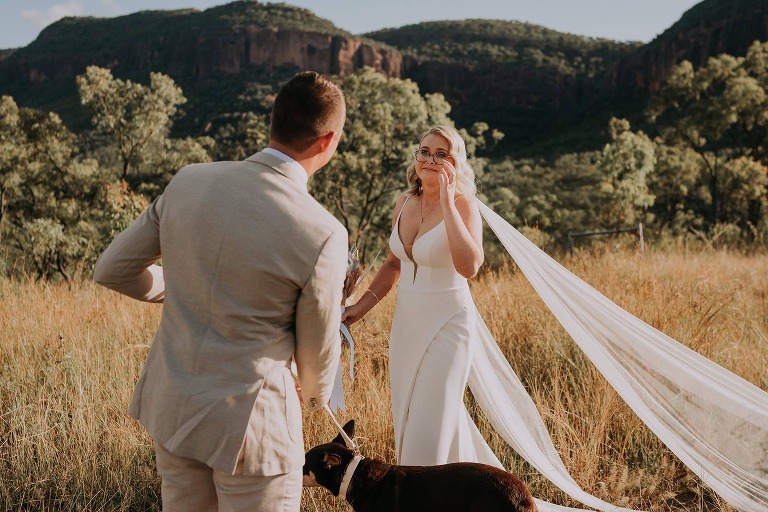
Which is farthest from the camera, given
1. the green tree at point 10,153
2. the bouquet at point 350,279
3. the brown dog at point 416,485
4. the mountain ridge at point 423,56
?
the mountain ridge at point 423,56

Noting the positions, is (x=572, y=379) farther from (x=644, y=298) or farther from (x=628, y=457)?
(x=644, y=298)

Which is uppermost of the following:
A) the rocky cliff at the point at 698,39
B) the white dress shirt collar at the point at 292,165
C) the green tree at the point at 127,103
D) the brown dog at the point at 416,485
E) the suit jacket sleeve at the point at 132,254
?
the rocky cliff at the point at 698,39

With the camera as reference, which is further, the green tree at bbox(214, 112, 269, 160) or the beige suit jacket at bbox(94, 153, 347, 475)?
the green tree at bbox(214, 112, 269, 160)

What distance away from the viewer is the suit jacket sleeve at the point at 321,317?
164 centimetres

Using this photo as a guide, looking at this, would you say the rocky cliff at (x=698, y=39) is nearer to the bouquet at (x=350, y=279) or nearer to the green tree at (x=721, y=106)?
the green tree at (x=721, y=106)

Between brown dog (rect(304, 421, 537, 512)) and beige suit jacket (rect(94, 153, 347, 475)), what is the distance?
96cm

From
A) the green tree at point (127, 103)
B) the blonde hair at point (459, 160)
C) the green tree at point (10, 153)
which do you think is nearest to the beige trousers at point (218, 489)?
the blonde hair at point (459, 160)

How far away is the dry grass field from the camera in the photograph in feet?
11.7

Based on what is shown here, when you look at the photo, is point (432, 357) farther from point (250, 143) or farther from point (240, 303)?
point (250, 143)

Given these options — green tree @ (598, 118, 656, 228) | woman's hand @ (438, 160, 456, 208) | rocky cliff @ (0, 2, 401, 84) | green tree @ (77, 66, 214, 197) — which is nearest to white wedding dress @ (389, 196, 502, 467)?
woman's hand @ (438, 160, 456, 208)

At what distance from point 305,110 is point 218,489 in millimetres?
1075

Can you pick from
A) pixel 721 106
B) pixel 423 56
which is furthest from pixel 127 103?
pixel 423 56

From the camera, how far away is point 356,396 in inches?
176

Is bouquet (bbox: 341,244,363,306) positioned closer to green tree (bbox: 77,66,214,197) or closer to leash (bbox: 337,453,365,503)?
leash (bbox: 337,453,365,503)
